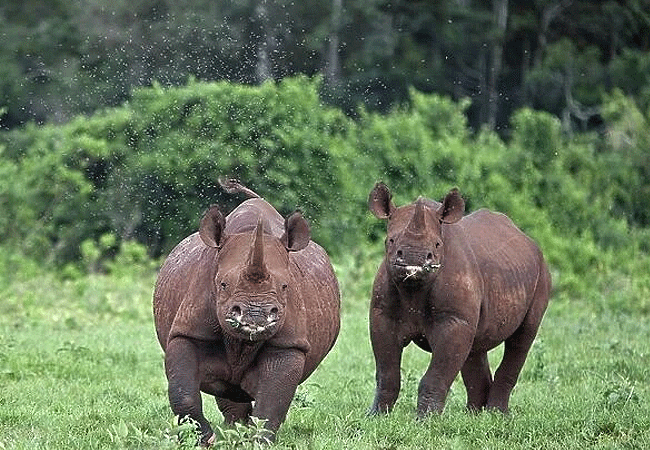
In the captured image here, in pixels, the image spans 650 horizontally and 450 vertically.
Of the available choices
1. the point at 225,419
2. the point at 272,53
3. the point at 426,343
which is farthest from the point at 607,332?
the point at 272,53

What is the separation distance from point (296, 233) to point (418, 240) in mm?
1311

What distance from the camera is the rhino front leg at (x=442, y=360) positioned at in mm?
9219

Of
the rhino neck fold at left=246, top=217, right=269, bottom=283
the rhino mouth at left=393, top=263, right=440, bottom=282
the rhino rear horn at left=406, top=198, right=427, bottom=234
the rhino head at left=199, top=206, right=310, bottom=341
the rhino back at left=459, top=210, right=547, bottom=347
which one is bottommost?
the rhino back at left=459, top=210, right=547, bottom=347

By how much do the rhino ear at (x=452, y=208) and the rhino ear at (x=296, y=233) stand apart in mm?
1668

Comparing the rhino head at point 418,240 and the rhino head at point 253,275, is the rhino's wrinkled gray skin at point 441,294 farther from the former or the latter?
the rhino head at point 253,275

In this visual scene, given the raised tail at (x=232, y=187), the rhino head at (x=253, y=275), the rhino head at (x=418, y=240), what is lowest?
the rhino head at (x=418, y=240)

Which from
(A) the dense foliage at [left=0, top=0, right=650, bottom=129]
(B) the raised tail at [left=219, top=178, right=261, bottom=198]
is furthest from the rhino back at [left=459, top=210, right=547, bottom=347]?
(A) the dense foliage at [left=0, top=0, right=650, bottom=129]

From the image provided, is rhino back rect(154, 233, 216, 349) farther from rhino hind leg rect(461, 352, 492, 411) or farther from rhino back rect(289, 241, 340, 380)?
rhino hind leg rect(461, 352, 492, 411)

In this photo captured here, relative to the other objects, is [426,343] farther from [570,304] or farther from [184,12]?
[184,12]

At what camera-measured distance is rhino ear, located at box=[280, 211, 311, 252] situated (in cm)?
784

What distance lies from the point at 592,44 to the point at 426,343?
31271 mm

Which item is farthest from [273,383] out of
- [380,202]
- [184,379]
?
[380,202]

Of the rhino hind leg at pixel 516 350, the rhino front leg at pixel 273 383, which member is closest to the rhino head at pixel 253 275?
the rhino front leg at pixel 273 383

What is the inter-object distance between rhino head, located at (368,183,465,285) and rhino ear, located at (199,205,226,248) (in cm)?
149
